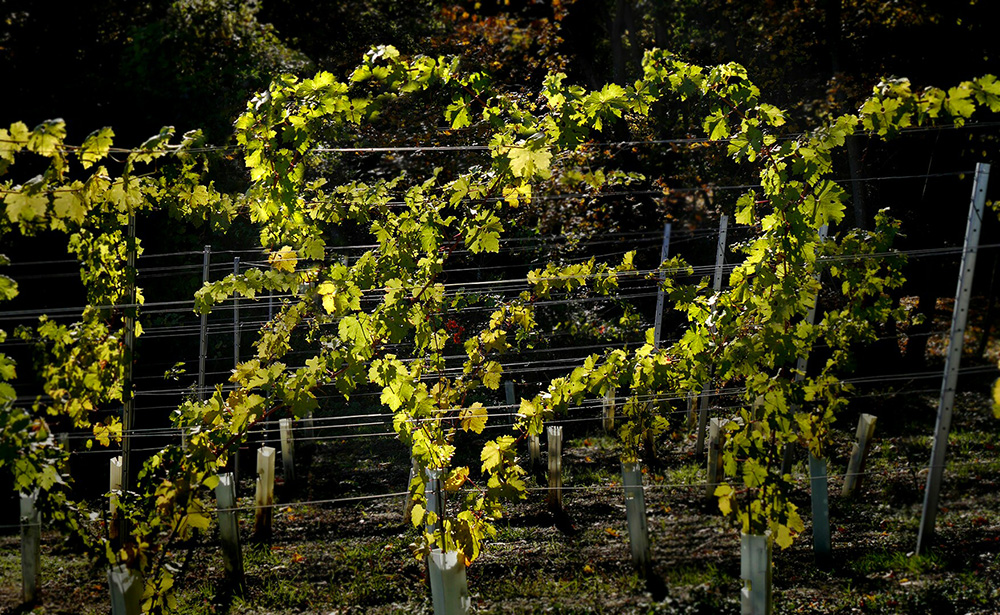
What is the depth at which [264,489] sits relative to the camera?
511 cm

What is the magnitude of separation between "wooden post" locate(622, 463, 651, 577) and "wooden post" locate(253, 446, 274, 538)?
7.60 ft

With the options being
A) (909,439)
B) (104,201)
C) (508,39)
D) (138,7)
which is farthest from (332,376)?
(138,7)

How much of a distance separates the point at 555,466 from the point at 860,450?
2008 millimetres

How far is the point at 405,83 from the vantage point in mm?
2965

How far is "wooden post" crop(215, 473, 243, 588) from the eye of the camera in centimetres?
434

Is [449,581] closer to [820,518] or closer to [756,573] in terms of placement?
[756,573]

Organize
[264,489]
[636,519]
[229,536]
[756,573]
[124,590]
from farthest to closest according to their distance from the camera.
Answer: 1. [264,489]
2. [229,536]
3. [636,519]
4. [756,573]
5. [124,590]

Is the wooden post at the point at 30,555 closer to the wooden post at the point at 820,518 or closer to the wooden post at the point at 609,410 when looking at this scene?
the wooden post at the point at 609,410

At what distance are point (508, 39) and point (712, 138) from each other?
6.59m

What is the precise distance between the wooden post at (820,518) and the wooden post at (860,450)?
0.79m

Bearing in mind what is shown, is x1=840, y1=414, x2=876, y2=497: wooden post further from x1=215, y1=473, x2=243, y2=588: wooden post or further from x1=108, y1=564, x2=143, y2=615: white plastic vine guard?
x1=108, y1=564, x2=143, y2=615: white plastic vine guard

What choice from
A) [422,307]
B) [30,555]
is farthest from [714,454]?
[30,555]

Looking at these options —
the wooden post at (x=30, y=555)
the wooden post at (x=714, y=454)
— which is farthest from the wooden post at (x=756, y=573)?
the wooden post at (x=30, y=555)

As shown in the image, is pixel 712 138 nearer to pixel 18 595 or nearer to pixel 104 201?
pixel 104 201
